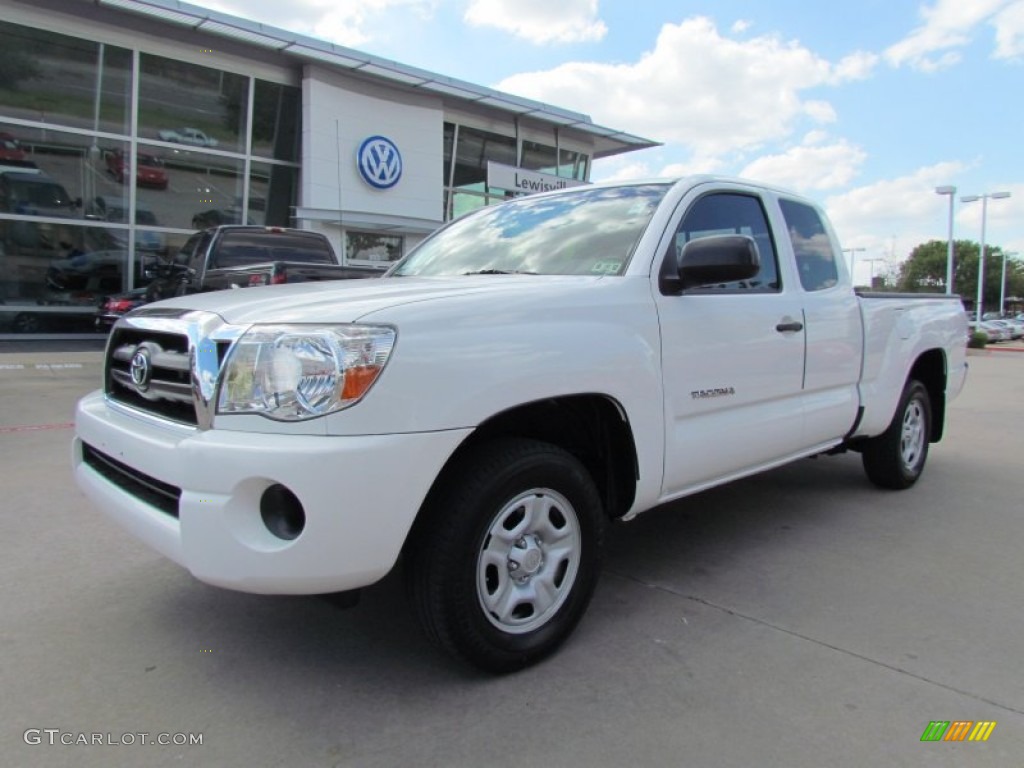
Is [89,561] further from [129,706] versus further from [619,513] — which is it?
[619,513]

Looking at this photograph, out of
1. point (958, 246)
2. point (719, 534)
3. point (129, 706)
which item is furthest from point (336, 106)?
point (958, 246)

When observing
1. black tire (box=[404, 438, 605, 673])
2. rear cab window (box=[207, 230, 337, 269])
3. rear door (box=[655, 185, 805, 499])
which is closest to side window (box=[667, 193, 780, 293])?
rear door (box=[655, 185, 805, 499])

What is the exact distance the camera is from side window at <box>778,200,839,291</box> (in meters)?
4.20

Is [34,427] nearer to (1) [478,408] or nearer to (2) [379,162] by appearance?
(1) [478,408]

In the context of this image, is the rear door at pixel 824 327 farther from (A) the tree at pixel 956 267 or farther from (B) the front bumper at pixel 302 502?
(A) the tree at pixel 956 267

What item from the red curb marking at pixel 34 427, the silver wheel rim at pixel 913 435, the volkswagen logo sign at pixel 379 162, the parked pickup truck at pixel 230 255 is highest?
the volkswagen logo sign at pixel 379 162

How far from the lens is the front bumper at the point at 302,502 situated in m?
2.13

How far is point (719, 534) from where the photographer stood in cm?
427

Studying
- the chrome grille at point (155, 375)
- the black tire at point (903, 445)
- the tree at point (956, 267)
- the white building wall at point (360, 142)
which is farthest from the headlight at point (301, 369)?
the tree at point (956, 267)

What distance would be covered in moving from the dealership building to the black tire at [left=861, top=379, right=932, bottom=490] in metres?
9.96

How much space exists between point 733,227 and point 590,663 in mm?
2340

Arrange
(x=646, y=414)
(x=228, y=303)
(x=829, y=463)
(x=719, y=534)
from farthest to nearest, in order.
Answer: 1. (x=829, y=463)
2. (x=719, y=534)
3. (x=646, y=414)
4. (x=228, y=303)

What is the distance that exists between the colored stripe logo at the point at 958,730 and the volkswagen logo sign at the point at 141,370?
2.87 m

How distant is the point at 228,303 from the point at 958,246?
345 ft
